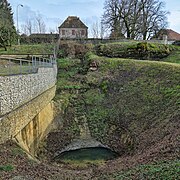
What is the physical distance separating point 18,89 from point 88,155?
683 cm

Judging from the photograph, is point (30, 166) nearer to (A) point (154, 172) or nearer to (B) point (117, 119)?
(A) point (154, 172)

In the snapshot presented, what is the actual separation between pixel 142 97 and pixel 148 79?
3.53 metres

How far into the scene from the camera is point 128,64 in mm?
28438

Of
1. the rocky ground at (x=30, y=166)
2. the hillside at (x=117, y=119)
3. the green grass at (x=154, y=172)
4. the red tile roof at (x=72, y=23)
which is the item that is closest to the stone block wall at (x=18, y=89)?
the rocky ground at (x=30, y=166)

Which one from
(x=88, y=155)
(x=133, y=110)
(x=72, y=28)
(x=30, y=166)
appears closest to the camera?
(x=30, y=166)

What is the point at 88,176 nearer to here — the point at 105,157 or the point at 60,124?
the point at 105,157

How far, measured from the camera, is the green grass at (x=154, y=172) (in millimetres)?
7111

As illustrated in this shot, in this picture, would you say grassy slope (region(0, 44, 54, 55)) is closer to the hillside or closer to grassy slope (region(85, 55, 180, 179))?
the hillside

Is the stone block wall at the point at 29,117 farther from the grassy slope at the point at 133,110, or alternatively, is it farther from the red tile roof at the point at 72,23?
the red tile roof at the point at 72,23

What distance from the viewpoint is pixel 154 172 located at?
24.8 ft

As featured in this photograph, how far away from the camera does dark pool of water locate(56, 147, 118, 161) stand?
1614 centimetres

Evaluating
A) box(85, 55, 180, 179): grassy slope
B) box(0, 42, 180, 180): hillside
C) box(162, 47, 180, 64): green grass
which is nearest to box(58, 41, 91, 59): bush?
box(0, 42, 180, 180): hillside

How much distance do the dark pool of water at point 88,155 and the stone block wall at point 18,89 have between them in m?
4.37

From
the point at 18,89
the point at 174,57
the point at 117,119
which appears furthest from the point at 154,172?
the point at 174,57
